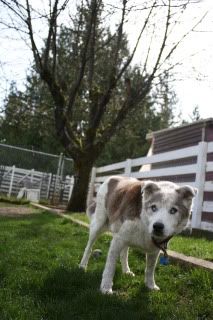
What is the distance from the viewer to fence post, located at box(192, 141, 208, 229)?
387 inches

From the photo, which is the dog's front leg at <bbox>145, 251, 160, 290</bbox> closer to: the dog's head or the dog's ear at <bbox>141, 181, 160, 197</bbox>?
the dog's head

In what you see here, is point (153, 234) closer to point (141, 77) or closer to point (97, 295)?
point (97, 295)

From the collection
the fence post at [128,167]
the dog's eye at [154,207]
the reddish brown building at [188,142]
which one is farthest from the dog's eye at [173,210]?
the fence post at [128,167]

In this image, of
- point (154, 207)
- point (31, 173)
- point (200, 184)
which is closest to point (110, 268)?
point (154, 207)

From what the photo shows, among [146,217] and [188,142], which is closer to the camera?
[146,217]

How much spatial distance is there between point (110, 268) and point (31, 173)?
2176 cm

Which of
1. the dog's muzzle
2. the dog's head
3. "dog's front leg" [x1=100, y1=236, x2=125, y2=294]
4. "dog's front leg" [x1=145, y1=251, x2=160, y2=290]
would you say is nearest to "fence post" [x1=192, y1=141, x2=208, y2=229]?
"dog's front leg" [x1=145, y1=251, x2=160, y2=290]

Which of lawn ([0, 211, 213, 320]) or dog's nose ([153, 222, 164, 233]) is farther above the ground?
dog's nose ([153, 222, 164, 233])

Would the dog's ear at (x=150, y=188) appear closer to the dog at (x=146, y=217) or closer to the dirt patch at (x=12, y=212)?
the dog at (x=146, y=217)

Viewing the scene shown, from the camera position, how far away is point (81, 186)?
16.1 m

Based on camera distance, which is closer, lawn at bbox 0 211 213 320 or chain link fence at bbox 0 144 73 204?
lawn at bbox 0 211 213 320

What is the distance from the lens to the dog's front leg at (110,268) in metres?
5.05

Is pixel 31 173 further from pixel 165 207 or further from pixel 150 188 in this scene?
pixel 165 207

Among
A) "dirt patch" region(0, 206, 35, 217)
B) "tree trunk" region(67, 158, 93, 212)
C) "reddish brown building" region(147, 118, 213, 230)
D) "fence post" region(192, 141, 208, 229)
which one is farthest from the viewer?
"tree trunk" region(67, 158, 93, 212)
